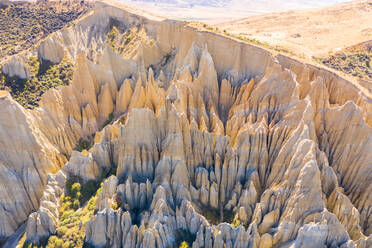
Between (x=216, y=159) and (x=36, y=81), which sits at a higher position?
(x=36, y=81)

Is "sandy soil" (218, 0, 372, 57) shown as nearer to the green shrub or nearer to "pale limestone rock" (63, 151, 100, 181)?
"pale limestone rock" (63, 151, 100, 181)

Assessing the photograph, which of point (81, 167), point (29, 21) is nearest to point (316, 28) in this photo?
point (81, 167)

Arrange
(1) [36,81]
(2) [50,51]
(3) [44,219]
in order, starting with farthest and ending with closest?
(2) [50,51] → (1) [36,81] → (3) [44,219]

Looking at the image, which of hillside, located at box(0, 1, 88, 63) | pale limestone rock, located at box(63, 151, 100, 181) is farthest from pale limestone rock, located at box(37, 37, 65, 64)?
pale limestone rock, located at box(63, 151, 100, 181)

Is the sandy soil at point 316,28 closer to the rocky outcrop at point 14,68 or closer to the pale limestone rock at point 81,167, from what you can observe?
the pale limestone rock at point 81,167

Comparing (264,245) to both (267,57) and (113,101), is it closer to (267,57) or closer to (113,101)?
(267,57)

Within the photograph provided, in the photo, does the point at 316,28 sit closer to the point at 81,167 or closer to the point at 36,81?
the point at 36,81

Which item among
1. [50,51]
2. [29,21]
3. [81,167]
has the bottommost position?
[81,167]

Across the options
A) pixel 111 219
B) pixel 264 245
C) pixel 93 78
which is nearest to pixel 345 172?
pixel 264 245
